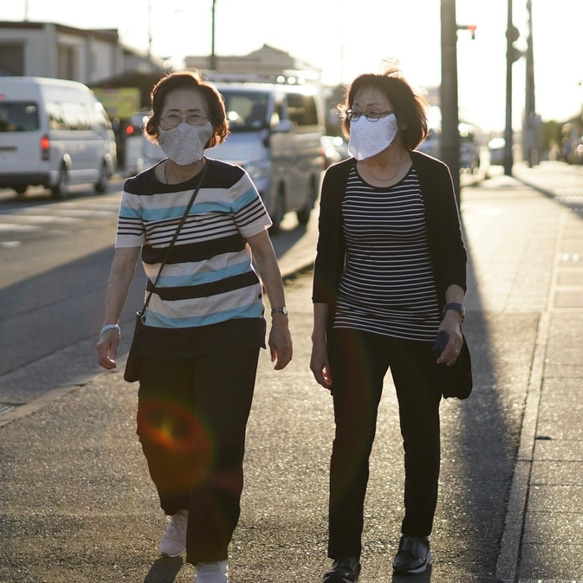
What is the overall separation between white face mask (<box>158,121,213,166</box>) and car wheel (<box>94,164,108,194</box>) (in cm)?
2635

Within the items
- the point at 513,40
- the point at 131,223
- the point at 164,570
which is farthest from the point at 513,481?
the point at 513,40

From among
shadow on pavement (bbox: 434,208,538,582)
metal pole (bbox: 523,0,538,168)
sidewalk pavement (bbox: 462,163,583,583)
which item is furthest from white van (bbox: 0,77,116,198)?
metal pole (bbox: 523,0,538,168)

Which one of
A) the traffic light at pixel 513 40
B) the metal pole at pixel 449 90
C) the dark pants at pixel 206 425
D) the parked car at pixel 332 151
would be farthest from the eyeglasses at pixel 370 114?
the parked car at pixel 332 151

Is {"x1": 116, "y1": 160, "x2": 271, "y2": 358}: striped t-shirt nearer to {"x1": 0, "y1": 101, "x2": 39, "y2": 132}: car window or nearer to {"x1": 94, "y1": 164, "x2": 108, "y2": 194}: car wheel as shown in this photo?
{"x1": 0, "y1": 101, "x2": 39, "y2": 132}: car window

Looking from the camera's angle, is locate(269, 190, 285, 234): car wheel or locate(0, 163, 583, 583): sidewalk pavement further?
locate(269, 190, 285, 234): car wheel

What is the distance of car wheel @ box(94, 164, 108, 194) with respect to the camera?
101 feet

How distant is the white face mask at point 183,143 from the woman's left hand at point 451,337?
0.93 m

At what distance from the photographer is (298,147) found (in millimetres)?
20844

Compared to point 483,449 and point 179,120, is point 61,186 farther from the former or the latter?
point 179,120

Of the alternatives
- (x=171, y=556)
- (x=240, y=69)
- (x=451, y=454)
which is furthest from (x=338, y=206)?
(x=240, y=69)

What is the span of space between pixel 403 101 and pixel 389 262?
516 millimetres

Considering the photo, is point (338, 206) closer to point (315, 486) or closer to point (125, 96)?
point (315, 486)

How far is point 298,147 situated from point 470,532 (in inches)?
629

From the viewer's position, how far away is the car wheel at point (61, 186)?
91.7 ft
